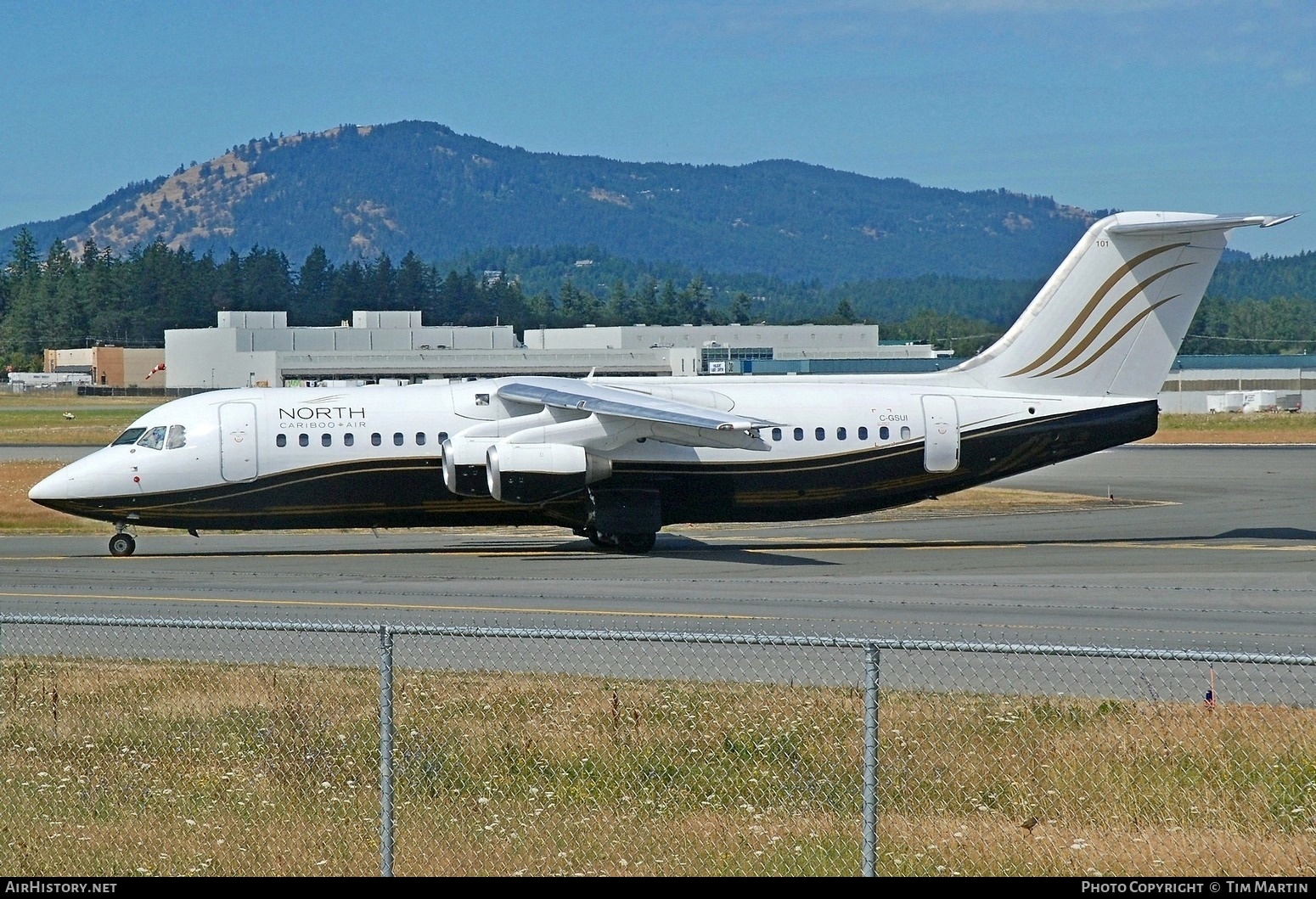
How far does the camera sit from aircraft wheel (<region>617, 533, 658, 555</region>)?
29.4 meters

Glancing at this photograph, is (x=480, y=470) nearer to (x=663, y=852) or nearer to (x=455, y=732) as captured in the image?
(x=455, y=732)

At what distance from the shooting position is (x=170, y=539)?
109 ft

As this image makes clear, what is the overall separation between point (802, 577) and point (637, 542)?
4.95m

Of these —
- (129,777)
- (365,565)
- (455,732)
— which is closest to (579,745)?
(455,732)

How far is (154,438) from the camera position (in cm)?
2906

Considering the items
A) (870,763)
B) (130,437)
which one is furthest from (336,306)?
(870,763)

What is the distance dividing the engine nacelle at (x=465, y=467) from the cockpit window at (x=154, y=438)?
5.61 metres

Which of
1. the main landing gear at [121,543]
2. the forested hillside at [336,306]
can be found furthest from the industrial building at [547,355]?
the main landing gear at [121,543]

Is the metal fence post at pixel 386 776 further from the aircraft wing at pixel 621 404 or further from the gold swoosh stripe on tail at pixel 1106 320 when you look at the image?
the gold swoosh stripe on tail at pixel 1106 320

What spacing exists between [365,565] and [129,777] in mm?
15637

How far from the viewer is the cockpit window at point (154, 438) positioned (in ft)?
94.9

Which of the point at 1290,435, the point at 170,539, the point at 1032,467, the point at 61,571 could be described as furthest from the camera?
the point at 1290,435

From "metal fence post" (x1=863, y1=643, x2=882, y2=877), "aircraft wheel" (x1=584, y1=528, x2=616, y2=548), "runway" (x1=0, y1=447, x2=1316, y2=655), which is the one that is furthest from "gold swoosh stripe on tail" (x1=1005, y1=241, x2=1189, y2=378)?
"metal fence post" (x1=863, y1=643, x2=882, y2=877)

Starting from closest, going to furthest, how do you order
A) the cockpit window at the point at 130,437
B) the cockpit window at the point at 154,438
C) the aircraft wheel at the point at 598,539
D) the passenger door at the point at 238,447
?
A: the passenger door at the point at 238,447, the cockpit window at the point at 154,438, the cockpit window at the point at 130,437, the aircraft wheel at the point at 598,539
